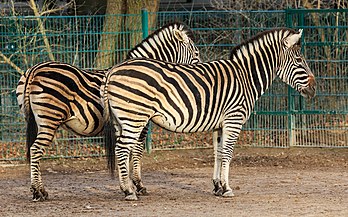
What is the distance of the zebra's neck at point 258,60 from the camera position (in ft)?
33.6

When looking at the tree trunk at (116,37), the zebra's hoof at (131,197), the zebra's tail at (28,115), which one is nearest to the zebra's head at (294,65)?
the zebra's hoof at (131,197)

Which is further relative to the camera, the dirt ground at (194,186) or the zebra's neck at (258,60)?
the zebra's neck at (258,60)

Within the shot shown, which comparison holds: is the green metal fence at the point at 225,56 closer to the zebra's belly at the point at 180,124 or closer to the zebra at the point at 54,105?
the zebra at the point at 54,105

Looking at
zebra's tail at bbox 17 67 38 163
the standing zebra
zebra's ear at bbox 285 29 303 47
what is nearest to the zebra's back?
the standing zebra

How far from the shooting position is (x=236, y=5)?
53.7ft

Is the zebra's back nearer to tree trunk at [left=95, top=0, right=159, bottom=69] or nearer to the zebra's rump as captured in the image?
the zebra's rump

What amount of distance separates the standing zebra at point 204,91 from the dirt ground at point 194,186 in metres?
0.54

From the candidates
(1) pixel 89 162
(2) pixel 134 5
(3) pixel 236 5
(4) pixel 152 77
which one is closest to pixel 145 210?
(4) pixel 152 77

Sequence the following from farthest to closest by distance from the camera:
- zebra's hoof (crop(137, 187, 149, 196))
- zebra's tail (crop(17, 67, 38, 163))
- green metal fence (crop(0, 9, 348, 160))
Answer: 1. green metal fence (crop(0, 9, 348, 160))
2. zebra's hoof (crop(137, 187, 149, 196))
3. zebra's tail (crop(17, 67, 38, 163))

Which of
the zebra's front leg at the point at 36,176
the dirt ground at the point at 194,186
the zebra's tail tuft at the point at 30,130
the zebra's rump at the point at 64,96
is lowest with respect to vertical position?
the dirt ground at the point at 194,186

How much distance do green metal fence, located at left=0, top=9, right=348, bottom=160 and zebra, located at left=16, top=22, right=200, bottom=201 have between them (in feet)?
9.39

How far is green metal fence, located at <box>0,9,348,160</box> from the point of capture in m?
13.0

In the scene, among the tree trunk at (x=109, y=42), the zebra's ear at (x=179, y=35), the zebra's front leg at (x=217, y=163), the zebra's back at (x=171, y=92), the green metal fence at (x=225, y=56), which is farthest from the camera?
the tree trunk at (x=109, y=42)

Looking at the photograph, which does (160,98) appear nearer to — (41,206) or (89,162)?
(41,206)
